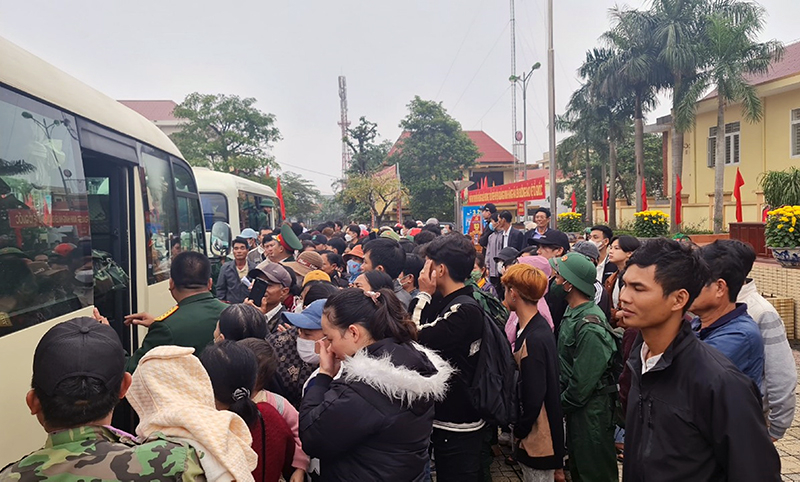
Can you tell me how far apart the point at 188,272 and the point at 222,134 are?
30943mm

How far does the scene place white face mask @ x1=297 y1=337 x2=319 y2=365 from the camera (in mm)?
2951

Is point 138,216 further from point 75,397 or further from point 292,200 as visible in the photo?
point 292,200

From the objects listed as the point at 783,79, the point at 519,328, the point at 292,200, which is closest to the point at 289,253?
the point at 519,328

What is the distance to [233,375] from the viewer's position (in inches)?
84.3

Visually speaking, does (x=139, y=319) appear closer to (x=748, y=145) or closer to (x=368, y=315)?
(x=368, y=315)

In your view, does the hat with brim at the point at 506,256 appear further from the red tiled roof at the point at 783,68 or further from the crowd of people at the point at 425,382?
the red tiled roof at the point at 783,68

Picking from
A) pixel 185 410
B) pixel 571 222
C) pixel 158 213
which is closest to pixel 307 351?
pixel 185 410

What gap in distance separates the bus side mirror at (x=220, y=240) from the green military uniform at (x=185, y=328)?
719cm

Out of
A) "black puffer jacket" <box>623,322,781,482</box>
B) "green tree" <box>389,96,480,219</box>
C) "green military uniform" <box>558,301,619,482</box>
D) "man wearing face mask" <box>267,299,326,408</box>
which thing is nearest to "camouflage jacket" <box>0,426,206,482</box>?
"man wearing face mask" <box>267,299,326,408</box>

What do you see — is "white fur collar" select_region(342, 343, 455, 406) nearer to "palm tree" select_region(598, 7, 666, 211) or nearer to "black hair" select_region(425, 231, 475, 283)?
"black hair" select_region(425, 231, 475, 283)

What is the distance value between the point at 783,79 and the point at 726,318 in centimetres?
2021

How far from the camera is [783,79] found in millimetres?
18516

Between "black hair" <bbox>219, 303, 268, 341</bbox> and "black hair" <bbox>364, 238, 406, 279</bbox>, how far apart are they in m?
1.49

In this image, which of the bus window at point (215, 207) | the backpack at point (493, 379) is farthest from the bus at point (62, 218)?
the bus window at point (215, 207)
